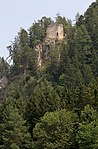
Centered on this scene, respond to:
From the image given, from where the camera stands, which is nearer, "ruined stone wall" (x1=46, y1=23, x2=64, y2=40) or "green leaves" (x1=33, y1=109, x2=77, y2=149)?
"green leaves" (x1=33, y1=109, x2=77, y2=149)

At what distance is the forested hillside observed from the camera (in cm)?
4830

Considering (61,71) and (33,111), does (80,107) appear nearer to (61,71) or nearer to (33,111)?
(33,111)

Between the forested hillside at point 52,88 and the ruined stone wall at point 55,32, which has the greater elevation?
the ruined stone wall at point 55,32

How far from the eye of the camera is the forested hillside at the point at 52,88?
48.3m

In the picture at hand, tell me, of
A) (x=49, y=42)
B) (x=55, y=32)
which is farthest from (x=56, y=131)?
(x=55, y=32)

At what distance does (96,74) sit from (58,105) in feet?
83.2

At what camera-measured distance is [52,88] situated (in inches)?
2889

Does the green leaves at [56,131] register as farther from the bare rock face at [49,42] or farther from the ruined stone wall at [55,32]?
the ruined stone wall at [55,32]

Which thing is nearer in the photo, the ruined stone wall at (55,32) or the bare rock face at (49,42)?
the bare rock face at (49,42)

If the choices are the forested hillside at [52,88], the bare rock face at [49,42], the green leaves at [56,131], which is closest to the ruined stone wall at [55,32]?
the bare rock face at [49,42]

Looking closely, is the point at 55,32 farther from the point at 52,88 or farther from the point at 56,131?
the point at 56,131

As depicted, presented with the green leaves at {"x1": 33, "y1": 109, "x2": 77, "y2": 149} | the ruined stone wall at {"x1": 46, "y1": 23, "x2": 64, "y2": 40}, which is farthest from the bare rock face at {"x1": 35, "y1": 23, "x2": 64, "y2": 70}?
the green leaves at {"x1": 33, "y1": 109, "x2": 77, "y2": 149}

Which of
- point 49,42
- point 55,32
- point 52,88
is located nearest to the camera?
point 52,88

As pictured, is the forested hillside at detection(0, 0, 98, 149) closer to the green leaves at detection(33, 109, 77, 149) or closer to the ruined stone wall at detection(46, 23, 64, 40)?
the green leaves at detection(33, 109, 77, 149)
